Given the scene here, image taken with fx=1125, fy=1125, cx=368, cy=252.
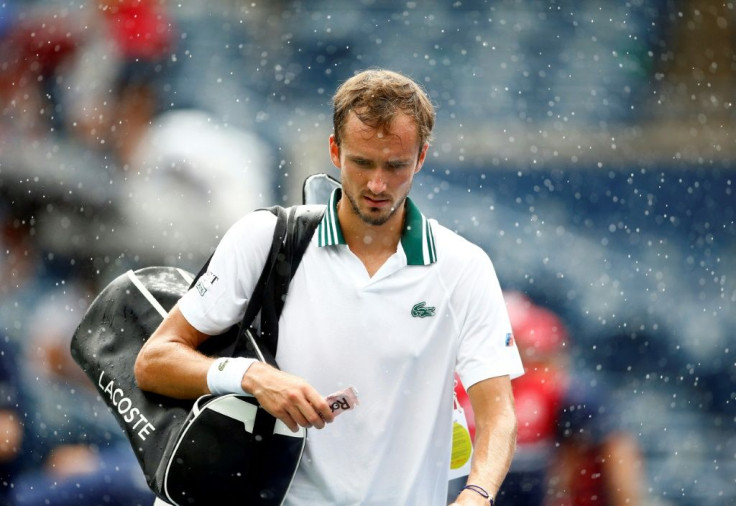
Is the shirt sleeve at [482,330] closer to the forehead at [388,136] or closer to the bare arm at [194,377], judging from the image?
the forehead at [388,136]

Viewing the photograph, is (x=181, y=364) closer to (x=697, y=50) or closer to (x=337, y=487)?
(x=337, y=487)

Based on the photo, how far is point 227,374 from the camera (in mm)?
2371

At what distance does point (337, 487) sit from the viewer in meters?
2.49

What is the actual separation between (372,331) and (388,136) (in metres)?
0.43

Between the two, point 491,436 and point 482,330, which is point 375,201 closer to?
point 482,330

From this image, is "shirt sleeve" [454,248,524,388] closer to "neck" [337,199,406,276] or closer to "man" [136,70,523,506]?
"man" [136,70,523,506]

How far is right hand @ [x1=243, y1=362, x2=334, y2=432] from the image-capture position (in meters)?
2.17

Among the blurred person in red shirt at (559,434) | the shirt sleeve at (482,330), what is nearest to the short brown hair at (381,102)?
the shirt sleeve at (482,330)

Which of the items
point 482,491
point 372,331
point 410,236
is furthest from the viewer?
point 410,236

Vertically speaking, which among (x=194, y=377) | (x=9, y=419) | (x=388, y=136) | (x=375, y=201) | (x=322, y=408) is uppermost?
(x=388, y=136)

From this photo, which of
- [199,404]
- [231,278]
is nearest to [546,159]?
[231,278]

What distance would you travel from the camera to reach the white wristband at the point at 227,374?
236 cm

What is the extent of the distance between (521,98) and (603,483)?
2.13 metres

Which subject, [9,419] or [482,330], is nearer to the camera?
[482,330]
